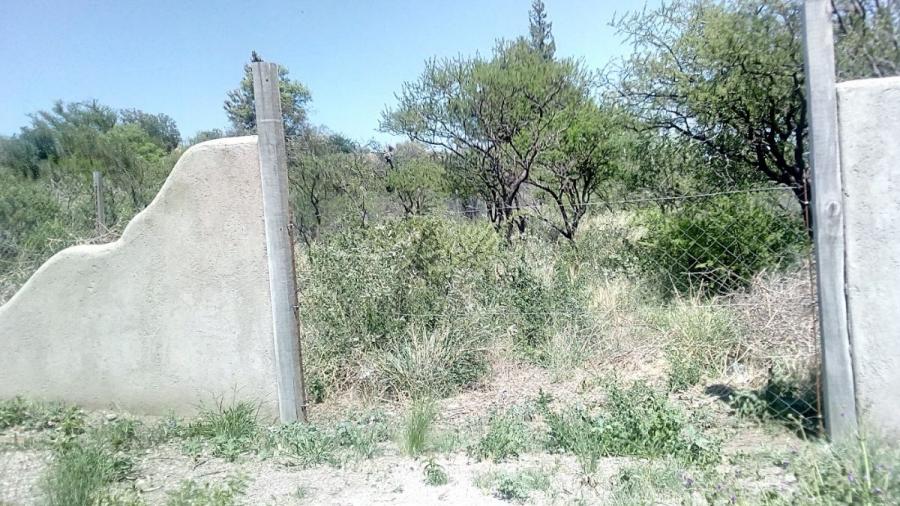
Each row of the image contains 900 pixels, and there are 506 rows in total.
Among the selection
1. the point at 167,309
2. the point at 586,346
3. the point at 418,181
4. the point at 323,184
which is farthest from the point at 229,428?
the point at 323,184

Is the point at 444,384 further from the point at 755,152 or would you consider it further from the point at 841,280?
the point at 755,152

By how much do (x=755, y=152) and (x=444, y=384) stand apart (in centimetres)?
573

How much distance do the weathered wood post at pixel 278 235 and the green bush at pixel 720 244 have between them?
3.73 meters

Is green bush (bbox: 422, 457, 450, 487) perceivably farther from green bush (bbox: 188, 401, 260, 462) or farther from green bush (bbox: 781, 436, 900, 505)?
green bush (bbox: 781, 436, 900, 505)

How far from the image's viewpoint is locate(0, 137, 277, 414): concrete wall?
5.08 metres

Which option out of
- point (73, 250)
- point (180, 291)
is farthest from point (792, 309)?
point (73, 250)

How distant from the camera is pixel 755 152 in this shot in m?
8.87

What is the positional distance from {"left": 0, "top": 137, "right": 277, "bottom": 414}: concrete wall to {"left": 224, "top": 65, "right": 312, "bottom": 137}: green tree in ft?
53.0

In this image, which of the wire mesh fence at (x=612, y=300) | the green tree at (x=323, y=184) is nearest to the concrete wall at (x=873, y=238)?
the wire mesh fence at (x=612, y=300)

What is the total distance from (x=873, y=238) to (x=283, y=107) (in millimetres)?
21771

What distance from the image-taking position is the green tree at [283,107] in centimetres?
2361

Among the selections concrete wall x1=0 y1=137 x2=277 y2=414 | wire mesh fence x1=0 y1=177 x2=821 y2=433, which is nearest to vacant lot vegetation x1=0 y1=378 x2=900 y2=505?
concrete wall x1=0 y1=137 x2=277 y2=414

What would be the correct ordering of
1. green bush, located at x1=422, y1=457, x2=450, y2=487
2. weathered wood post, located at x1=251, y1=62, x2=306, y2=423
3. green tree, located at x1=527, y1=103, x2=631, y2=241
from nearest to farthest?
1. green bush, located at x1=422, y1=457, x2=450, y2=487
2. weathered wood post, located at x1=251, y1=62, x2=306, y2=423
3. green tree, located at x1=527, y1=103, x2=631, y2=241

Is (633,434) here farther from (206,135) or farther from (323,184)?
(206,135)
